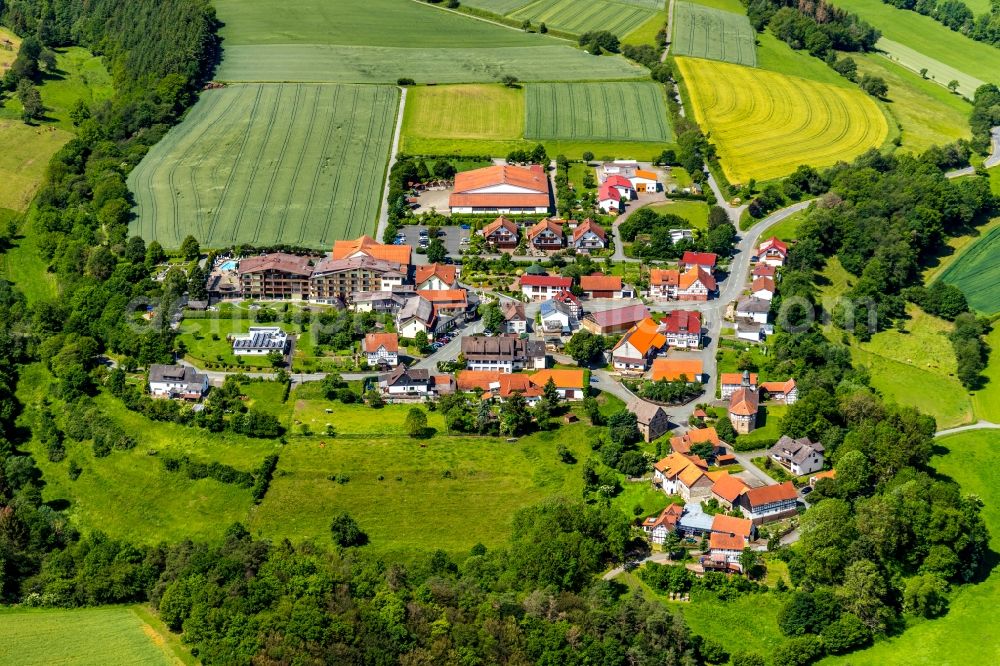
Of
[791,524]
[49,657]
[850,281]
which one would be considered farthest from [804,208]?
[49,657]

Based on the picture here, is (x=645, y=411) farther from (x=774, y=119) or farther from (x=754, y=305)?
(x=774, y=119)

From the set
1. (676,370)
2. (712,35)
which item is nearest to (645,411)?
(676,370)

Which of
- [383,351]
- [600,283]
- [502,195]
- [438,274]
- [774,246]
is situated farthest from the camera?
[502,195]

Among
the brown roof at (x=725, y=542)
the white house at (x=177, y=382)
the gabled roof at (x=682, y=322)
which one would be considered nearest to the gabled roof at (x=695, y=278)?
the gabled roof at (x=682, y=322)

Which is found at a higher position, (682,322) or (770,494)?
(682,322)

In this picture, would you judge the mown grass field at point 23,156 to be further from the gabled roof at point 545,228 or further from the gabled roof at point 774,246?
the gabled roof at point 774,246
